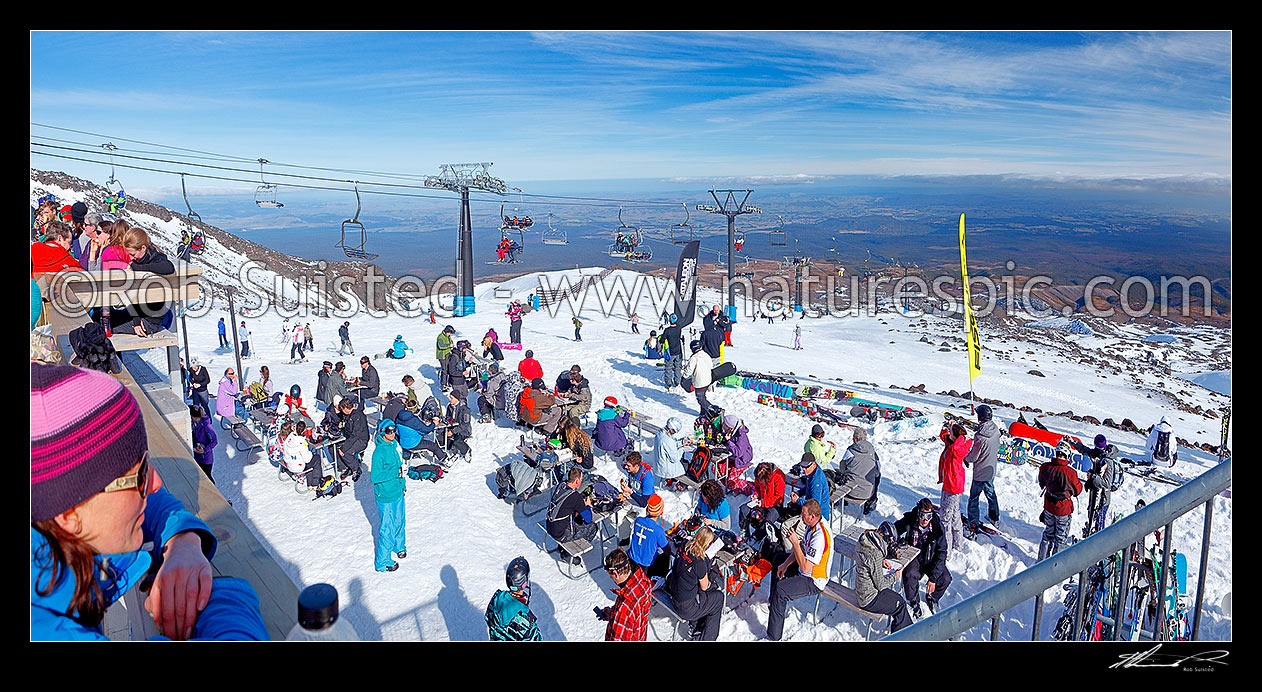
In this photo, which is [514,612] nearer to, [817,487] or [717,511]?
[717,511]

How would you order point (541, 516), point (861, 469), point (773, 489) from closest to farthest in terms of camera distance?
point (773, 489), point (861, 469), point (541, 516)

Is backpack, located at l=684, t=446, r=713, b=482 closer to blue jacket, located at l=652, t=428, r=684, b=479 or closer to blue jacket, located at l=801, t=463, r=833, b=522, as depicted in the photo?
blue jacket, located at l=652, t=428, r=684, b=479

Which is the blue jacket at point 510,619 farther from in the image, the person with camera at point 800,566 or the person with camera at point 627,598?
the person with camera at point 800,566

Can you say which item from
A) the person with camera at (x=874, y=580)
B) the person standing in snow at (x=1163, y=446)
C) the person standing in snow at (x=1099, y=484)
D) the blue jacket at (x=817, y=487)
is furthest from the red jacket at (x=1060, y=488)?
the person standing in snow at (x=1163, y=446)

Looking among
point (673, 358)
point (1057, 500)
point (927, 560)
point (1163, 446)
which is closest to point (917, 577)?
point (927, 560)

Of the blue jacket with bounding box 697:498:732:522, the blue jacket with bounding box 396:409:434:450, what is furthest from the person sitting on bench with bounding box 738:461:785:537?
the blue jacket with bounding box 396:409:434:450

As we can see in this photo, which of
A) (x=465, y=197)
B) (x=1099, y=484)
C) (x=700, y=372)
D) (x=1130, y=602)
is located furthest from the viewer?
(x=465, y=197)

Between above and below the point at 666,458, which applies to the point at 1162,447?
below
